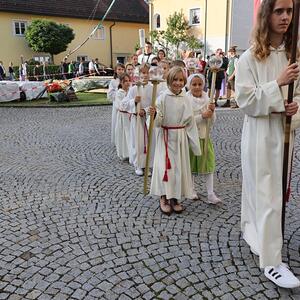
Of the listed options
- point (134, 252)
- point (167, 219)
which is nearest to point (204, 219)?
point (167, 219)

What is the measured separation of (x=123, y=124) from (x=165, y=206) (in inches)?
108

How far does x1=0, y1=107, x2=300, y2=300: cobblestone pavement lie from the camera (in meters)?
3.11

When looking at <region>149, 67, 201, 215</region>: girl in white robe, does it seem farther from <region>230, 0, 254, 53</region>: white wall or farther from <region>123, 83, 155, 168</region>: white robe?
<region>230, 0, 254, 53</region>: white wall

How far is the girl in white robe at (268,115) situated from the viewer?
2828 mm

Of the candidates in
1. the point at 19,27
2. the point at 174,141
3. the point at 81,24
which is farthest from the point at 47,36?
the point at 174,141

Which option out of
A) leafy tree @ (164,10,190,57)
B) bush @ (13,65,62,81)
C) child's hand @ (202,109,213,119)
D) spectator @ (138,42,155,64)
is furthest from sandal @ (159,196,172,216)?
leafy tree @ (164,10,190,57)

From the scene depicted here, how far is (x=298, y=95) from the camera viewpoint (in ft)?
9.95

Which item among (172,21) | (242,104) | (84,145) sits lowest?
(84,145)

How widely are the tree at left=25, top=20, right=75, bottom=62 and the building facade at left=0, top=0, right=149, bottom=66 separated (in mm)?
1827

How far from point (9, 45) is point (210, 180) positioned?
3409 cm

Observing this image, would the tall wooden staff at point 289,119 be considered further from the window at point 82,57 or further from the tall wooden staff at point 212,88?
the window at point 82,57

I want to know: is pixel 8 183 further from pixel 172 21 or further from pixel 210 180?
pixel 172 21

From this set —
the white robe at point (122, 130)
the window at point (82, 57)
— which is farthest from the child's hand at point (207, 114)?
the window at point (82, 57)

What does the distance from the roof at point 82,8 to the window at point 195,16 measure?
1116cm
